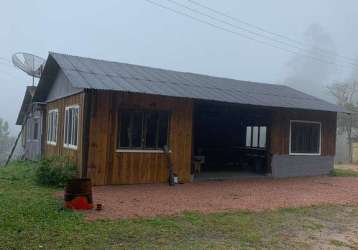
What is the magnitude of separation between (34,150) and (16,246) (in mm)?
15594

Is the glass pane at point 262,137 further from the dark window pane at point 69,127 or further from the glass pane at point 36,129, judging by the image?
the glass pane at point 36,129

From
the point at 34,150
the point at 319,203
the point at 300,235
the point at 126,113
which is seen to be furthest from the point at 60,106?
the point at 300,235

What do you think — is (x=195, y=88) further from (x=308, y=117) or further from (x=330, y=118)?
(x=330, y=118)

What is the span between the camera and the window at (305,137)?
17.2 m

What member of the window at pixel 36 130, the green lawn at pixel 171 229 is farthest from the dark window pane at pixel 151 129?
the window at pixel 36 130

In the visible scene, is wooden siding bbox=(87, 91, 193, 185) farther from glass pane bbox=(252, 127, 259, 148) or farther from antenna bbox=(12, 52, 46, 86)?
antenna bbox=(12, 52, 46, 86)

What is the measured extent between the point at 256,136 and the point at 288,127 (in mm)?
2570

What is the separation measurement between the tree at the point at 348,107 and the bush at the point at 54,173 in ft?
63.4

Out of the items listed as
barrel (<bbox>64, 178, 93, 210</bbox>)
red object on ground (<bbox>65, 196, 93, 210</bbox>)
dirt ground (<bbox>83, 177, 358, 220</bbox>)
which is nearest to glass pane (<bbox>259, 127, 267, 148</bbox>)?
dirt ground (<bbox>83, 177, 358, 220</bbox>)

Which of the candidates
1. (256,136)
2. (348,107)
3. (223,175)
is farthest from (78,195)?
(348,107)

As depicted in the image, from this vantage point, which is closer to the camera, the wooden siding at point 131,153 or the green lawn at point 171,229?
the green lawn at point 171,229

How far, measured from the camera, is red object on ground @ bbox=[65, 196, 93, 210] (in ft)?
28.0

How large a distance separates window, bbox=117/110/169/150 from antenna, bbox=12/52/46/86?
Result: 29.4 ft

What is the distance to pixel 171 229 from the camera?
7.21 meters
